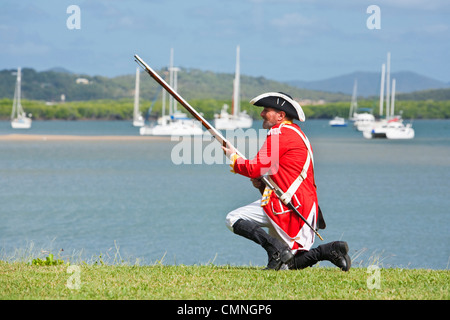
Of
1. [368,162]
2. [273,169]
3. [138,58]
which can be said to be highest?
[138,58]

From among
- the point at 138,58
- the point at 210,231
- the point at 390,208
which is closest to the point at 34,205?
the point at 210,231

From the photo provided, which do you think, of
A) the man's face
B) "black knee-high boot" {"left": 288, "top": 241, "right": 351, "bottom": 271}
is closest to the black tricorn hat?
the man's face

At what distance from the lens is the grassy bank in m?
7.05

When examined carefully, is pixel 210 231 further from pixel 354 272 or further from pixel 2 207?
pixel 354 272

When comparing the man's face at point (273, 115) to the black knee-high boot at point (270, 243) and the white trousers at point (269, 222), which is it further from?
the black knee-high boot at point (270, 243)

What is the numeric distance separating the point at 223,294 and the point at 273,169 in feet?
5.92

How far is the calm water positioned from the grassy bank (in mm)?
2042

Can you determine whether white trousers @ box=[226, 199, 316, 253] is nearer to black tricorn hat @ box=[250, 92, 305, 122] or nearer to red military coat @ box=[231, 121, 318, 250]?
red military coat @ box=[231, 121, 318, 250]

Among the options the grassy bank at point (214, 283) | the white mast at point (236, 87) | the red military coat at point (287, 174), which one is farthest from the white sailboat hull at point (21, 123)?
the red military coat at point (287, 174)

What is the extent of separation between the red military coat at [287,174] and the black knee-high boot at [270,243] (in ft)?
0.52

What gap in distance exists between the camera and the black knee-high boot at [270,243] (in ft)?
27.5

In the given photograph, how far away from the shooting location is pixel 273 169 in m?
8.38
